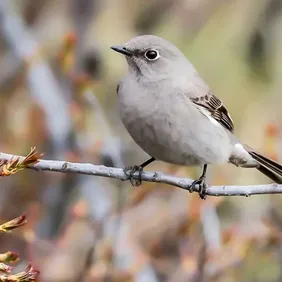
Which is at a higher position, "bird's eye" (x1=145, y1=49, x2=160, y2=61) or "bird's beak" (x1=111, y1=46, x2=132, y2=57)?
"bird's eye" (x1=145, y1=49, x2=160, y2=61)

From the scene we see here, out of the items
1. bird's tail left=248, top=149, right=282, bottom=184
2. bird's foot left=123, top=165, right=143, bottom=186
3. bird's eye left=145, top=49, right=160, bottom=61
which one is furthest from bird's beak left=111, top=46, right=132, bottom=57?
bird's tail left=248, top=149, right=282, bottom=184

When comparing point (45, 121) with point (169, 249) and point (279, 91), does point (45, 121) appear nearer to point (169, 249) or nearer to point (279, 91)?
point (169, 249)

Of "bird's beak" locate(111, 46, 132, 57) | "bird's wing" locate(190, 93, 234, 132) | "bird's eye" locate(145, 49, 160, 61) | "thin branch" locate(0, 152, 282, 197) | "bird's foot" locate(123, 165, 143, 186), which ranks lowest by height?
"thin branch" locate(0, 152, 282, 197)

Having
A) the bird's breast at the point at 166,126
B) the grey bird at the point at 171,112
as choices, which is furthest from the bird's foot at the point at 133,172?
the bird's breast at the point at 166,126

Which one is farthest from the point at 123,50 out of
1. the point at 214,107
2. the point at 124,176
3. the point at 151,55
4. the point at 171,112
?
the point at 124,176

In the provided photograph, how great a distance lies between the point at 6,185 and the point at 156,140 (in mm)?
2436

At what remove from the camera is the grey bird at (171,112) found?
12.7 ft

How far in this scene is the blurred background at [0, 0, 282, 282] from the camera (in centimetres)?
430

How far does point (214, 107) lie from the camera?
4383mm

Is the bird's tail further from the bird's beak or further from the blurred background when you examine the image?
the bird's beak

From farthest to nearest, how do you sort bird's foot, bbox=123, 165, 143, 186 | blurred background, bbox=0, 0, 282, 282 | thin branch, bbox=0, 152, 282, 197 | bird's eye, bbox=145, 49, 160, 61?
blurred background, bbox=0, 0, 282, 282 → bird's eye, bbox=145, 49, 160, 61 → bird's foot, bbox=123, 165, 143, 186 → thin branch, bbox=0, 152, 282, 197

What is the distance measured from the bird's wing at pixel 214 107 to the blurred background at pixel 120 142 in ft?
0.90

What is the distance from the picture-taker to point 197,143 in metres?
4.01

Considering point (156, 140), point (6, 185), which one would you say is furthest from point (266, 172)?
point (6, 185)
